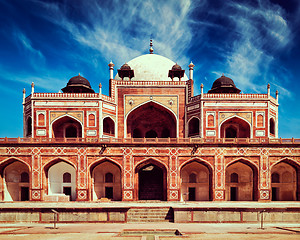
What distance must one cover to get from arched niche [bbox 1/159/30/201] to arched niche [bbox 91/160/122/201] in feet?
19.7

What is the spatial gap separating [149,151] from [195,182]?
17.2 feet

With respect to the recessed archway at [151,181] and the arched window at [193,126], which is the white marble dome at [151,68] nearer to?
the arched window at [193,126]

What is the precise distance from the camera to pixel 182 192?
79.9ft

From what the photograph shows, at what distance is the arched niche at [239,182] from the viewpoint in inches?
950

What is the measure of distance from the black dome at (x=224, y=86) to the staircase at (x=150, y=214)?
16859mm

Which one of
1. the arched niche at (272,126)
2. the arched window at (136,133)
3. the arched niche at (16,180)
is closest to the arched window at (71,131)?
the arched niche at (16,180)

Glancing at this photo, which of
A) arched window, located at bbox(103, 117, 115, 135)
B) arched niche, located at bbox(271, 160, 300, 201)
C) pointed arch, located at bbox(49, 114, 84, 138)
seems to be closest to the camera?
arched niche, located at bbox(271, 160, 300, 201)

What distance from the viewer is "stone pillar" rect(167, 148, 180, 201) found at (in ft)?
73.9

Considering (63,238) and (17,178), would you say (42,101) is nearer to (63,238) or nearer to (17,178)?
(17,178)

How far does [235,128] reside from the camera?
2856cm

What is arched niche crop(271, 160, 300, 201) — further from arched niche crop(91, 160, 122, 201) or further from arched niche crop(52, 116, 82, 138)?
arched niche crop(52, 116, 82, 138)

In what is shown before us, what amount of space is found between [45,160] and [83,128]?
528 centimetres

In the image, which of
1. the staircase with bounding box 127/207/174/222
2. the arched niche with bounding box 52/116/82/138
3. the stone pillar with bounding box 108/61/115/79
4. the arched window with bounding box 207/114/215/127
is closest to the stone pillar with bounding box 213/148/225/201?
the arched window with bounding box 207/114/215/127

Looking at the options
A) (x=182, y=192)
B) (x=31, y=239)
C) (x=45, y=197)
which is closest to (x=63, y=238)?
(x=31, y=239)
